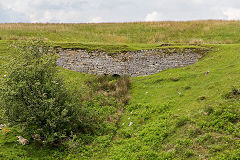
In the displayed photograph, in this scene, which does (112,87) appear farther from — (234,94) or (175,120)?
(234,94)

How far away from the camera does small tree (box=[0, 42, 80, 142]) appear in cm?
936

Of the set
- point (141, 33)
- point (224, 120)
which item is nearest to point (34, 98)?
point (224, 120)

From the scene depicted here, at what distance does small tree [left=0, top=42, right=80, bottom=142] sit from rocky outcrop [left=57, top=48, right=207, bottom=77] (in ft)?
33.8

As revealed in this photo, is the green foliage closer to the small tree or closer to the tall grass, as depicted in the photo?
the small tree

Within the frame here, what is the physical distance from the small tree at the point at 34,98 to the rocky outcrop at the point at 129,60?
10.3 metres

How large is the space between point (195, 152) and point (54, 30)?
2962cm

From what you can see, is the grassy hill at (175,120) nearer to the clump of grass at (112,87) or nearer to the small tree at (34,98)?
the clump of grass at (112,87)

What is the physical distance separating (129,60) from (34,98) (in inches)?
515

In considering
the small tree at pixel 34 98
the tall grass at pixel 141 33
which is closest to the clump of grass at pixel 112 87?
the small tree at pixel 34 98

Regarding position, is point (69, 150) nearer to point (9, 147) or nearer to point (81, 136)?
point (81, 136)

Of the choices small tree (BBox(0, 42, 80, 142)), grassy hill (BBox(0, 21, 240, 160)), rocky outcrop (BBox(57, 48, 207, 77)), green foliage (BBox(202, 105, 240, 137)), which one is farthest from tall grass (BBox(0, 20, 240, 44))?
small tree (BBox(0, 42, 80, 142))

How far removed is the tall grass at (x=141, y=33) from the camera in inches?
1058

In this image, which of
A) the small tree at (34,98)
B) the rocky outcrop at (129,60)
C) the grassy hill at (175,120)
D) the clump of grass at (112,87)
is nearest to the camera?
the grassy hill at (175,120)

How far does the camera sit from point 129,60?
21.2 meters
